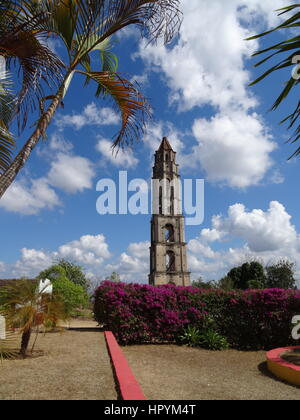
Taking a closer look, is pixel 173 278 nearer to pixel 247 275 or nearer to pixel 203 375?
pixel 247 275

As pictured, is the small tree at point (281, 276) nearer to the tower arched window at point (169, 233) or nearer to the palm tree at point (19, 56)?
the tower arched window at point (169, 233)

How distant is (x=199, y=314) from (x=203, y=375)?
12.8 ft

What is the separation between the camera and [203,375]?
585 centimetres

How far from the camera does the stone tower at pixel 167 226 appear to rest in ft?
127

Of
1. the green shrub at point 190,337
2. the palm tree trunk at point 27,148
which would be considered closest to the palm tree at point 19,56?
the palm tree trunk at point 27,148

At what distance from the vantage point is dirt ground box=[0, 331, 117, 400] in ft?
11.4

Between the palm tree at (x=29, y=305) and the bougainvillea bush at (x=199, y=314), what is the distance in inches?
145

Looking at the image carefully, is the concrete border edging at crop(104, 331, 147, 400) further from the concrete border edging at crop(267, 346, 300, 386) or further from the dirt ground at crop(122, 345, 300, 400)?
the concrete border edging at crop(267, 346, 300, 386)

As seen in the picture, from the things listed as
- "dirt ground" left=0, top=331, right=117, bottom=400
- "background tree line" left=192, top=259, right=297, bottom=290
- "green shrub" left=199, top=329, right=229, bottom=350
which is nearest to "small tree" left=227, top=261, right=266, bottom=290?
"background tree line" left=192, top=259, right=297, bottom=290

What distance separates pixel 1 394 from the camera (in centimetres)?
347

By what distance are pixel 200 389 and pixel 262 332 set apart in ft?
19.2

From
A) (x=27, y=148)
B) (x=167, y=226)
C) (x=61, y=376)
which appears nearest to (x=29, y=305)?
(x=61, y=376)

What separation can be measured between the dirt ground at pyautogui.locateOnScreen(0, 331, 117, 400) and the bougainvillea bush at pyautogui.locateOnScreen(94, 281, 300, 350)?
113 inches

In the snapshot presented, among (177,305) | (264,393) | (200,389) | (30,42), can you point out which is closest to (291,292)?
(177,305)
